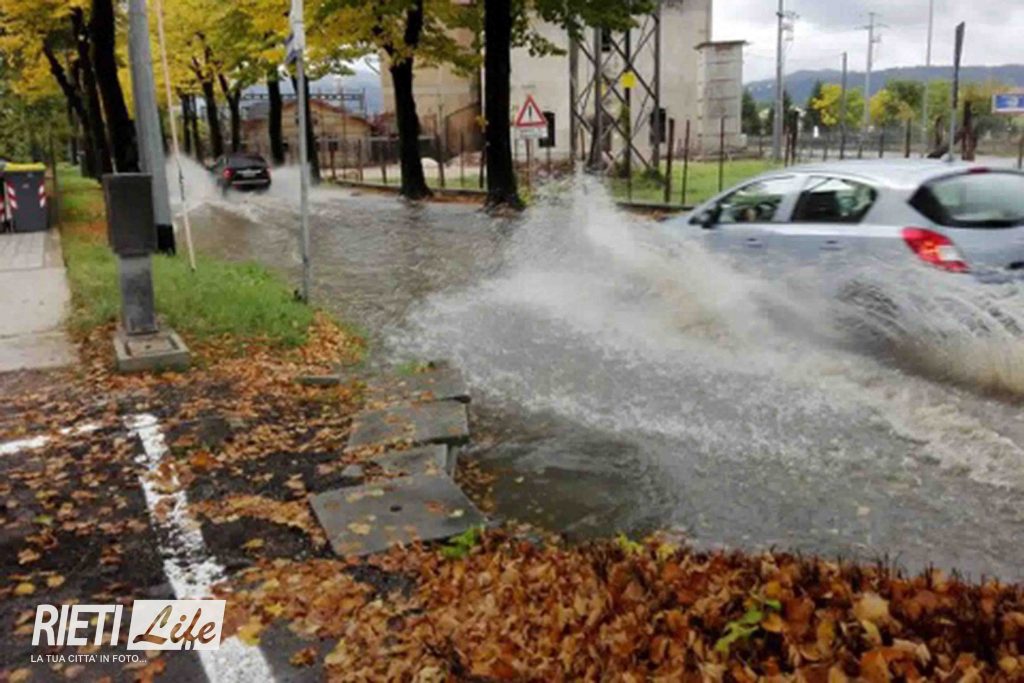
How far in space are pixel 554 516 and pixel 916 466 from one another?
7.48 feet

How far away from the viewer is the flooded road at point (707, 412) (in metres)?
5.25

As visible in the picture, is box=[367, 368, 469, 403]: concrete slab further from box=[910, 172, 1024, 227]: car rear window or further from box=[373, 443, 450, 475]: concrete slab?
box=[910, 172, 1024, 227]: car rear window

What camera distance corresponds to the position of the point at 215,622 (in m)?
4.06

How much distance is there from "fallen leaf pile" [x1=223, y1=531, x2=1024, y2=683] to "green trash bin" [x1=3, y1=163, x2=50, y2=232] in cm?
1770

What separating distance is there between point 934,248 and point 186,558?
19.3ft

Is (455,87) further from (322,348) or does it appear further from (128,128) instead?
(322,348)

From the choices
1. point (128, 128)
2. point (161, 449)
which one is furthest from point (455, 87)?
point (161, 449)

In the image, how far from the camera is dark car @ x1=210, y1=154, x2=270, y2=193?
120 feet

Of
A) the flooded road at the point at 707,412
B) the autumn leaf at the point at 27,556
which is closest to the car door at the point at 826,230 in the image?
the flooded road at the point at 707,412

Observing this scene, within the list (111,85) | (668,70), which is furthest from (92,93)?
(668,70)

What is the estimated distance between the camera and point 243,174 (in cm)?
3675

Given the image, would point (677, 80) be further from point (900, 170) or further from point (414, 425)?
point (414, 425)

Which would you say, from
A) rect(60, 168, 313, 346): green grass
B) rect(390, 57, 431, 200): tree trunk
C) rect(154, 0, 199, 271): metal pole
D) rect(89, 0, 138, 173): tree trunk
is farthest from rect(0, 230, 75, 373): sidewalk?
rect(390, 57, 431, 200): tree trunk

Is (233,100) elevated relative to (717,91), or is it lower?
lower
